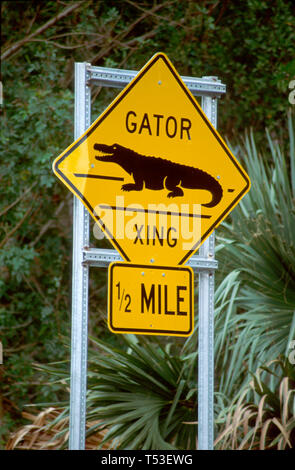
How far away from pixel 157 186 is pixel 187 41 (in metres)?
8.35

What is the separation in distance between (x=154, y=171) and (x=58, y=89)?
7.48 metres

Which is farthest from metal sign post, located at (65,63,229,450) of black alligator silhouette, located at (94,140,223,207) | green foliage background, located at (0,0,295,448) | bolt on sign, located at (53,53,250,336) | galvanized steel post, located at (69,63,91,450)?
green foliage background, located at (0,0,295,448)

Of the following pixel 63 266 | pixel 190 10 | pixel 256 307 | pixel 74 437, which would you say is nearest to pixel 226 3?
pixel 190 10

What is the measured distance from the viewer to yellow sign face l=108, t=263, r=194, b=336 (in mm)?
4477

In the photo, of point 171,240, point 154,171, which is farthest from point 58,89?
point 171,240

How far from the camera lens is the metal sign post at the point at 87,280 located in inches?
172

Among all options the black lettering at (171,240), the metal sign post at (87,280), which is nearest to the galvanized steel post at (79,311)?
the metal sign post at (87,280)

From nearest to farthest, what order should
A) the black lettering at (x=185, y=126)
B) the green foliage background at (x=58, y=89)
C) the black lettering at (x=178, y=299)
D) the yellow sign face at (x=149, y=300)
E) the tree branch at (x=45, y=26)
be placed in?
the yellow sign face at (x=149, y=300) < the black lettering at (x=178, y=299) < the black lettering at (x=185, y=126) < the green foliage background at (x=58, y=89) < the tree branch at (x=45, y=26)

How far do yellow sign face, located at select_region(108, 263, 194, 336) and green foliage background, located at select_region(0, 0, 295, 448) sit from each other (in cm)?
680

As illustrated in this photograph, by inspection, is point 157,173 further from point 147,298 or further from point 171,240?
point 147,298

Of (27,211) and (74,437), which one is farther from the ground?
(27,211)

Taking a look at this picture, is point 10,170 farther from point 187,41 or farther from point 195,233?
point 195,233

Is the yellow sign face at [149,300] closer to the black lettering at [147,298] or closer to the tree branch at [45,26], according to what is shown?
the black lettering at [147,298]

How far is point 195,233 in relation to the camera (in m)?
4.77
